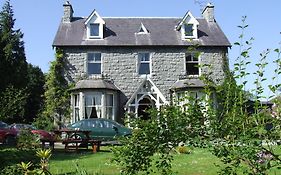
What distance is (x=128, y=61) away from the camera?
28.8 metres

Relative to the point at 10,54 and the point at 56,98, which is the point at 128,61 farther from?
the point at 10,54

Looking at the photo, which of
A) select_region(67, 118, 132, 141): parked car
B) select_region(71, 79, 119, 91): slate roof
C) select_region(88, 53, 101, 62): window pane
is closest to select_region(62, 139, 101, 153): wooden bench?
select_region(67, 118, 132, 141): parked car

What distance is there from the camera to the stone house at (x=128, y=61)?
27.9 meters

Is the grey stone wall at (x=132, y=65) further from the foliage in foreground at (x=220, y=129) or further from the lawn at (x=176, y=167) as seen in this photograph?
the foliage in foreground at (x=220, y=129)

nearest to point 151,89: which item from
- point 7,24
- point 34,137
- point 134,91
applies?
point 134,91

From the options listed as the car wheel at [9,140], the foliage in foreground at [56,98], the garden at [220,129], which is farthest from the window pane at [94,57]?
the garden at [220,129]

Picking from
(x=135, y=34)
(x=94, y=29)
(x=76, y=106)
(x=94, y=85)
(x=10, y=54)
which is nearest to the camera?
(x=94, y=85)

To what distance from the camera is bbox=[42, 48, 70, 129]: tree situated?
2745cm

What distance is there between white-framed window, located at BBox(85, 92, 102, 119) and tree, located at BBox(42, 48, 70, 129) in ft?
4.64

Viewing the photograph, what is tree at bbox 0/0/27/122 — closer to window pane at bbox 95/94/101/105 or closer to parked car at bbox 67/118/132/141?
window pane at bbox 95/94/101/105

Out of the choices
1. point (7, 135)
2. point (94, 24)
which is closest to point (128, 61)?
point (94, 24)

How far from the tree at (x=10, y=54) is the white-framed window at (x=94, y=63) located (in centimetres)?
1348

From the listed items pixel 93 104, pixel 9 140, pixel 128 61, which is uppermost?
pixel 128 61

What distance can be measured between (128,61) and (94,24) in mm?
3805
